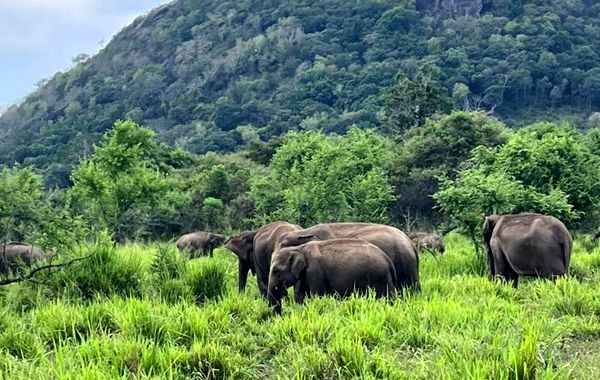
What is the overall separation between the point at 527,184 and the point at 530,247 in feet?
20.4

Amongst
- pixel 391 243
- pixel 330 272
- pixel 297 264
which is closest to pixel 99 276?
pixel 297 264

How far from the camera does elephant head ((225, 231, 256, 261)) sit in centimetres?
1239

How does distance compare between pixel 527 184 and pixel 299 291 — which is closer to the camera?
pixel 299 291

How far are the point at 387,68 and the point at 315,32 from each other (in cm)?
2121

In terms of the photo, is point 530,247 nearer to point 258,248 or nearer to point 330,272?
point 330,272

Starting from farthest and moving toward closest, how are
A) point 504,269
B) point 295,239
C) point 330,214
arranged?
point 330,214, point 504,269, point 295,239

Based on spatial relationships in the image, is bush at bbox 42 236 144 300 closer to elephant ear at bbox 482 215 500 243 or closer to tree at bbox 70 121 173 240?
elephant ear at bbox 482 215 500 243

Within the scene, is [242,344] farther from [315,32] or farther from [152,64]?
[152,64]

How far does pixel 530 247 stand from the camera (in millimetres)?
10227

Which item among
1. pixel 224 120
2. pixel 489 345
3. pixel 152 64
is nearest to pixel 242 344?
pixel 489 345

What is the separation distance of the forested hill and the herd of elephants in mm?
53591

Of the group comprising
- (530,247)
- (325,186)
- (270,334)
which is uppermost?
(270,334)

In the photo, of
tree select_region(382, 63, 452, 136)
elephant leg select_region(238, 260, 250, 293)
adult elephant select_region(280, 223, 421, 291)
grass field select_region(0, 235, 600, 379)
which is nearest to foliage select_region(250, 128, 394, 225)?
elephant leg select_region(238, 260, 250, 293)

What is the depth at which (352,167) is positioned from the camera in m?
22.8
